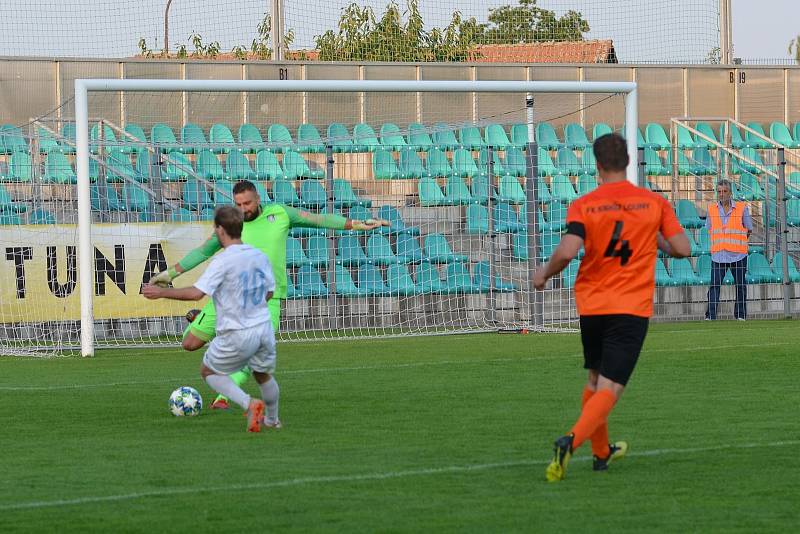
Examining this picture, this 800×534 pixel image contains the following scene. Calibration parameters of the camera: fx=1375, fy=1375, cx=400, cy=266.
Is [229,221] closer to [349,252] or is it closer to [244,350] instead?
[244,350]

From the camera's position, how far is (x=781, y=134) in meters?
24.8

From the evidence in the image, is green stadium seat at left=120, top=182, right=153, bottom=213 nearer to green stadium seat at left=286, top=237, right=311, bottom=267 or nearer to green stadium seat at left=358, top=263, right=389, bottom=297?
green stadium seat at left=286, top=237, right=311, bottom=267

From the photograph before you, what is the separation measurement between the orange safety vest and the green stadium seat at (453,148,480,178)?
358 cm

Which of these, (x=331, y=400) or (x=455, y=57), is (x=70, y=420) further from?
(x=455, y=57)

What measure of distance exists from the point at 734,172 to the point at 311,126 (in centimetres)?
744

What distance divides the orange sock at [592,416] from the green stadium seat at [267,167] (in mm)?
13227

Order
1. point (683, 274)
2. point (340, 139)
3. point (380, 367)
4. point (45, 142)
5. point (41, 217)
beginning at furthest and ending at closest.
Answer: point (683, 274) < point (45, 142) < point (340, 139) < point (41, 217) < point (380, 367)

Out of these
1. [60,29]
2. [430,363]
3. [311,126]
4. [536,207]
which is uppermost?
[60,29]

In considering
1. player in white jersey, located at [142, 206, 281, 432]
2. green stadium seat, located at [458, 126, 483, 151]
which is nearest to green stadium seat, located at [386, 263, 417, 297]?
green stadium seat, located at [458, 126, 483, 151]

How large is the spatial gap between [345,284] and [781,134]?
393 inches

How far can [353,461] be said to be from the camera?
7598 millimetres

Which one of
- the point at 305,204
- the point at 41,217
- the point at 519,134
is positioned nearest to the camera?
the point at 41,217

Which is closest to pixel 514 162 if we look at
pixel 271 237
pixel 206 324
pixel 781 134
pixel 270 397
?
pixel 781 134

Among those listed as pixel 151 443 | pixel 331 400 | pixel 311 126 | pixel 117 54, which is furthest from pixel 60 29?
pixel 151 443
